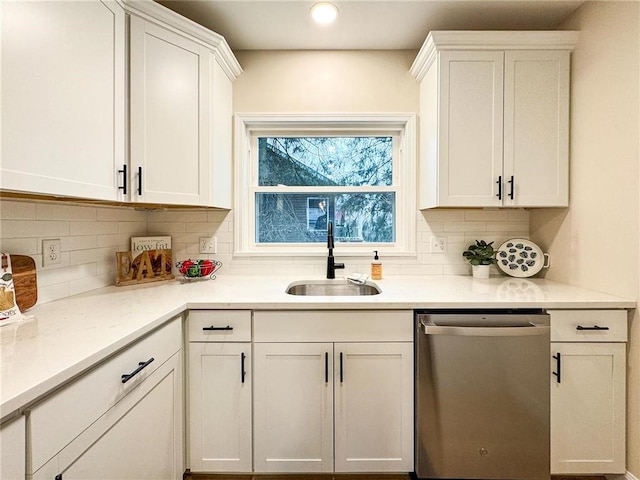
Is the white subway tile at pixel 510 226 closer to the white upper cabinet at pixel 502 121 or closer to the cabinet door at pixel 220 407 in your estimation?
the white upper cabinet at pixel 502 121

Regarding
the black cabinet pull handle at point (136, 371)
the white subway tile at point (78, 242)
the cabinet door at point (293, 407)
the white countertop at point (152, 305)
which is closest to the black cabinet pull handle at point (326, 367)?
the cabinet door at point (293, 407)

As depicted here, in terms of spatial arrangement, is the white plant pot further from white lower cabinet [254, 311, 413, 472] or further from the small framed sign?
the small framed sign

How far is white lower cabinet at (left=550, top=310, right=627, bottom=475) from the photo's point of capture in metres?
1.46

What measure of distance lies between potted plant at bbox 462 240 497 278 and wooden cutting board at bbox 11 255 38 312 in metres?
2.28

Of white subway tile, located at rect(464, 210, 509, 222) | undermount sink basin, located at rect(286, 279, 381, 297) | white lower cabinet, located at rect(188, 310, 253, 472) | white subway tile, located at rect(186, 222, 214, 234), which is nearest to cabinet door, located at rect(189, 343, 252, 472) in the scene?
white lower cabinet, located at rect(188, 310, 253, 472)

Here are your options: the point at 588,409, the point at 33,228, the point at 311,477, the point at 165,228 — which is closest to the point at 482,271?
the point at 588,409

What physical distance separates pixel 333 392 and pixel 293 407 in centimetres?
20

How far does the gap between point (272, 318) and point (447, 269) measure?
4.27 ft

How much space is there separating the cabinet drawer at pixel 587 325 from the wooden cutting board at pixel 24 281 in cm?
223

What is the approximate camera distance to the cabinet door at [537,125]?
1.79 metres

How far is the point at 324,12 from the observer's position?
5.73ft

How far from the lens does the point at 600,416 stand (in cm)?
147

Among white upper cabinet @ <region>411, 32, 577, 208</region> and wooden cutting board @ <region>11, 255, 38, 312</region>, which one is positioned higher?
white upper cabinet @ <region>411, 32, 577, 208</region>

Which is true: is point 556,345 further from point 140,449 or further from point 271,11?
point 271,11
